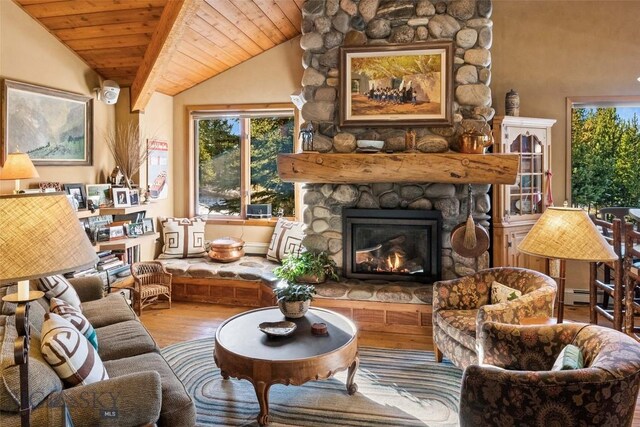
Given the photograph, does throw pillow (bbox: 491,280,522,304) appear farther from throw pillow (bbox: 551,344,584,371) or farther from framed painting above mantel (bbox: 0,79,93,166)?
framed painting above mantel (bbox: 0,79,93,166)

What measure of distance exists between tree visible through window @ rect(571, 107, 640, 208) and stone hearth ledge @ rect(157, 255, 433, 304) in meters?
2.49

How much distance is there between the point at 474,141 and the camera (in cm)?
404

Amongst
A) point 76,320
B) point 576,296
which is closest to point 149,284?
point 76,320

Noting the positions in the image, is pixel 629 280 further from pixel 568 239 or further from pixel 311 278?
pixel 311 278

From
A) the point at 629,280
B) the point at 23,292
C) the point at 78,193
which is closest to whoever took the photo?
the point at 23,292

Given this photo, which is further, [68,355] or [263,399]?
[263,399]

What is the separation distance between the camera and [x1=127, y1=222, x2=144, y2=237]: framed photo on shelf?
499 cm

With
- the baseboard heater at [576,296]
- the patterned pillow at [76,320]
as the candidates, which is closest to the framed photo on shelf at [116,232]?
the patterned pillow at [76,320]

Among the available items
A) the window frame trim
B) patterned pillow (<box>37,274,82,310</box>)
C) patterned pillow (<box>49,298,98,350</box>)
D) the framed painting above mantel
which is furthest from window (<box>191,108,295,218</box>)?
patterned pillow (<box>49,298,98,350</box>)

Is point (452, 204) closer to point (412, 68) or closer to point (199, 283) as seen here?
point (412, 68)

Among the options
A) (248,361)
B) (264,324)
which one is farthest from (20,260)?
(264,324)

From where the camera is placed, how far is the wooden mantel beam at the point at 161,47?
3846 mm

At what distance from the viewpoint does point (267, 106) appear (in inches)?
224

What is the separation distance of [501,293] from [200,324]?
9.12 ft
